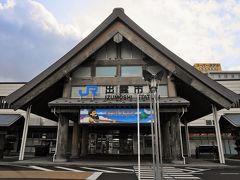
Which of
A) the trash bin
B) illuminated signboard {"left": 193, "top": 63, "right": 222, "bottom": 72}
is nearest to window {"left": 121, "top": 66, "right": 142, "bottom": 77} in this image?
the trash bin

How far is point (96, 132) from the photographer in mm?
24031

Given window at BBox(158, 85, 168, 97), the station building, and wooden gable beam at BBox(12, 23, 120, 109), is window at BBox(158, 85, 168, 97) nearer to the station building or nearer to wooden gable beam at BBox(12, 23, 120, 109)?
the station building

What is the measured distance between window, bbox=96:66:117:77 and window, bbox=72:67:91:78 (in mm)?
846

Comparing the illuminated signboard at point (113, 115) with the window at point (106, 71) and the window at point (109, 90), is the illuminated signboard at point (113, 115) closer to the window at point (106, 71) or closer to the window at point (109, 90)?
the window at point (109, 90)

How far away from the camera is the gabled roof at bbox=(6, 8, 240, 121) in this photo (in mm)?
13781

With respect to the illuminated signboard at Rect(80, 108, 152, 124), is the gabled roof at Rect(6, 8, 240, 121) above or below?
above

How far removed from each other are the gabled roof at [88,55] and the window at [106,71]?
195 cm

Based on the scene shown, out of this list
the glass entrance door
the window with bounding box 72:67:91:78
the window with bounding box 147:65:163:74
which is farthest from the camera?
the glass entrance door

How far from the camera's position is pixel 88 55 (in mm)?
15547

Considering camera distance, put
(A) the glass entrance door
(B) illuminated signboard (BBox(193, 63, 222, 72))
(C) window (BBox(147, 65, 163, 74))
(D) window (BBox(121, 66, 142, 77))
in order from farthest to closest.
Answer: (B) illuminated signboard (BBox(193, 63, 222, 72)) < (A) the glass entrance door < (C) window (BBox(147, 65, 163, 74)) < (D) window (BBox(121, 66, 142, 77))

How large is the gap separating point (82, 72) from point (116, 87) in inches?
140

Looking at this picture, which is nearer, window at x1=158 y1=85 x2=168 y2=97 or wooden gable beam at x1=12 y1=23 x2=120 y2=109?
wooden gable beam at x1=12 y1=23 x2=120 y2=109

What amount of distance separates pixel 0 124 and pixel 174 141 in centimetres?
1631

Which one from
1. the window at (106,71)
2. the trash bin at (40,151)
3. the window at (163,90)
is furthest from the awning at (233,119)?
the trash bin at (40,151)
